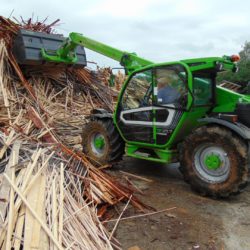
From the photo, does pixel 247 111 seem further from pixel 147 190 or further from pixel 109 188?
pixel 109 188

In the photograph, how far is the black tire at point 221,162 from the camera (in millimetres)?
5754

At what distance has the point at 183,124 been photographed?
21.0ft

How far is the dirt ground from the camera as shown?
459 cm

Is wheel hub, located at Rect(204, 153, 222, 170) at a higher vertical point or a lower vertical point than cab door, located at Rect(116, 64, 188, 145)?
lower

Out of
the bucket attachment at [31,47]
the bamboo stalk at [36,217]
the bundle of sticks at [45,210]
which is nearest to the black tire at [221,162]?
the bundle of sticks at [45,210]

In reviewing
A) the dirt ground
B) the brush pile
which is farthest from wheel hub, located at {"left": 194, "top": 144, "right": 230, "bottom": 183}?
the brush pile

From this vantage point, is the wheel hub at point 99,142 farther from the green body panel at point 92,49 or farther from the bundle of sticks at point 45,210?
the bundle of sticks at point 45,210

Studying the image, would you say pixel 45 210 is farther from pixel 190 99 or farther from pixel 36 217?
pixel 190 99

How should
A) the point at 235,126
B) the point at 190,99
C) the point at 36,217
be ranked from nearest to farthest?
the point at 36,217 < the point at 235,126 < the point at 190,99

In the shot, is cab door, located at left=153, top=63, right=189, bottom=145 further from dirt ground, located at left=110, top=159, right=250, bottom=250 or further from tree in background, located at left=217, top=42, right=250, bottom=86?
tree in background, located at left=217, top=42, right=250, bottom=86

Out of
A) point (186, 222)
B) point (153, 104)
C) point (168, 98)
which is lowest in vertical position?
point (186, 222)

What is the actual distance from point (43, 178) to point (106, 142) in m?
2.66

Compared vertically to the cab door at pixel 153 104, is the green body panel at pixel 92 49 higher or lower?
higher

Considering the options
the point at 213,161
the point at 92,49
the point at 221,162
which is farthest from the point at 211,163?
the point at 92,49
